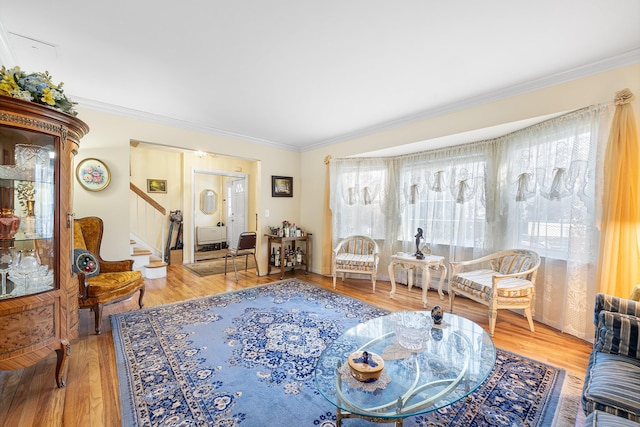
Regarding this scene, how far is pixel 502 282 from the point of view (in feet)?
9.01

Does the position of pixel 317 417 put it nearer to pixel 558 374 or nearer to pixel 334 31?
pixel 558 374

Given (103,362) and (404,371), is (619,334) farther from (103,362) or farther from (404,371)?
(103,362)

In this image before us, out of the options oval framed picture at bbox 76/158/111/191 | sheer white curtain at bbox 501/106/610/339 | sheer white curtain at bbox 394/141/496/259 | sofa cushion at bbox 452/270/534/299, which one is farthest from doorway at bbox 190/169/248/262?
sheer white curtain at bbox 501/106/610/339

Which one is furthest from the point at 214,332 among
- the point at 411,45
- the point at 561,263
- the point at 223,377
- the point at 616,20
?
the point at 616,20

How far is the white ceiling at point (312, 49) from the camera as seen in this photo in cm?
166

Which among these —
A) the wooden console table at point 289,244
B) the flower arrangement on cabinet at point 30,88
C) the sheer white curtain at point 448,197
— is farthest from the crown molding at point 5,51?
the sheer white curtain at point 448,197

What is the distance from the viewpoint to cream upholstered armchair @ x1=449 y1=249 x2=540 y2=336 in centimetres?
259

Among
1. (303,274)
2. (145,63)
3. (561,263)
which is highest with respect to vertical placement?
(145,63)

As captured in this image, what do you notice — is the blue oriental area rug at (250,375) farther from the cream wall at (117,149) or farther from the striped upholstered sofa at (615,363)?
the cream wall at (117,149)

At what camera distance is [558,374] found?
194 centimetres

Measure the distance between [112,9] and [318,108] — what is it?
6.84ft

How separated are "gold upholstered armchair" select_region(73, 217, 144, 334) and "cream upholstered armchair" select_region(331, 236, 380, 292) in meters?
2.71

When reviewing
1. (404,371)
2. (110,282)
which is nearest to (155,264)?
(110,282)

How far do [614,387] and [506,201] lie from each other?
2476 mm
